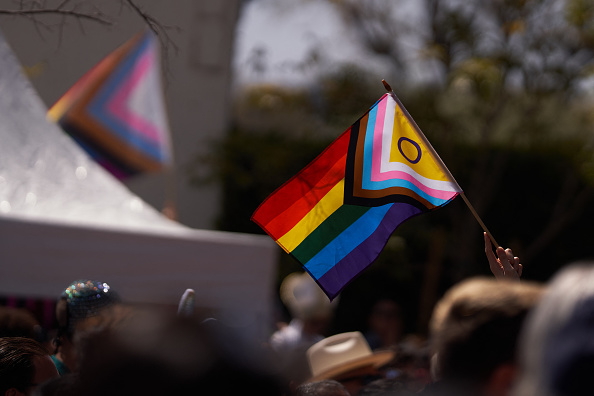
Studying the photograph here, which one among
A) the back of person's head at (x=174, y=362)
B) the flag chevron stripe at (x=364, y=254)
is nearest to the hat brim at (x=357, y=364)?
the flag chevron stripe at (x=364, y=254)

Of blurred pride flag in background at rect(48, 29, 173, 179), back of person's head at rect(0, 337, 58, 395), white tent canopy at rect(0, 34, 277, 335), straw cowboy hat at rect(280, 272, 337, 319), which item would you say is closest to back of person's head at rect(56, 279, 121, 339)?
back of person's head at rect(0, 337, 58, 395)

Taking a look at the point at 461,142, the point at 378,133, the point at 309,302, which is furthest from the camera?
the point at 461,142

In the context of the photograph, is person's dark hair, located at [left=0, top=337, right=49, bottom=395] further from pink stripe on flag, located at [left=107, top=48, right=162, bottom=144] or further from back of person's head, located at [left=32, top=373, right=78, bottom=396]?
pink stripe on flag, located at [left=107, top=48, right=162, bottom=144]

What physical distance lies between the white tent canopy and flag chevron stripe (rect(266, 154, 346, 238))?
40.4 inches

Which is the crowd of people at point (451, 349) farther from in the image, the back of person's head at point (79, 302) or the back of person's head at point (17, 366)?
the back of person's head at point (79, 302)

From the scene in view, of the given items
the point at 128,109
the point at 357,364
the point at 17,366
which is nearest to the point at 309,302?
the point at 357,364

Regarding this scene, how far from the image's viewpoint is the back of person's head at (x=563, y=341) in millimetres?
1271

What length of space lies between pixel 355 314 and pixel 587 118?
4.73m

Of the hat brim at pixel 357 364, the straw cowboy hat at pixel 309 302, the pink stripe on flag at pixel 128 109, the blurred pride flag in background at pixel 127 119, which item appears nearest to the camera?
the hat brim at pixel 357 364

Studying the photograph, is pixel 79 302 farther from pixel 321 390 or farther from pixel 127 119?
pixel 127 119

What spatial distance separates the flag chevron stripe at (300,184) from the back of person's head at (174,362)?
86.9 inches

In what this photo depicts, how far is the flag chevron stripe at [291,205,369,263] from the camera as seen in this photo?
11.9 ft

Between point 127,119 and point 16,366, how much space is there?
4513mm

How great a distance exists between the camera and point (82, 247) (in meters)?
4.71
